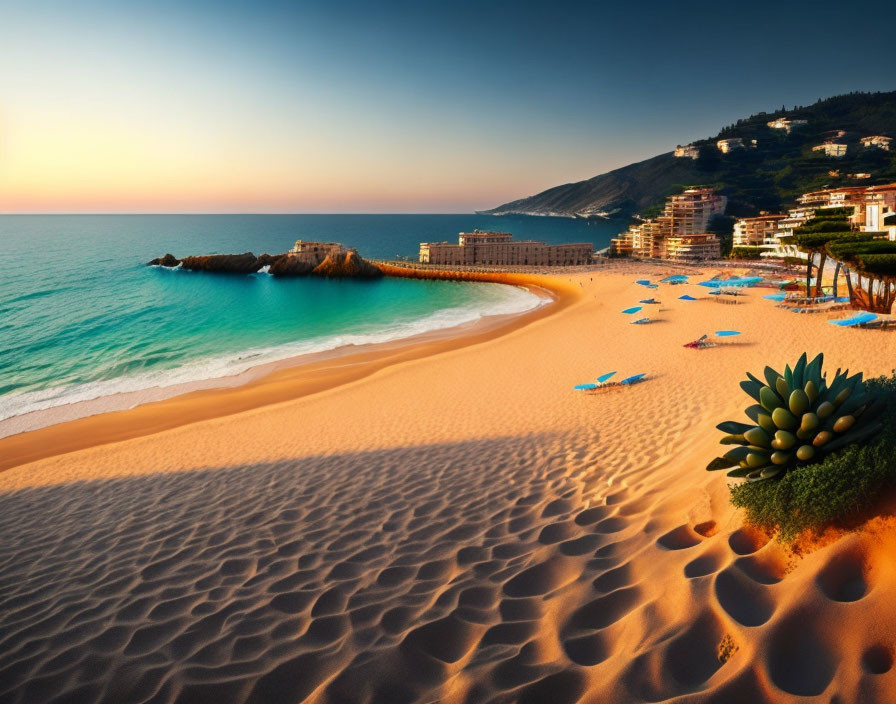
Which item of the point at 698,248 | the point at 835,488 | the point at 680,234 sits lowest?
the point at 835,488

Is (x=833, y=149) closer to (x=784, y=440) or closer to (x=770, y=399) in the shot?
(x=770, y=399)

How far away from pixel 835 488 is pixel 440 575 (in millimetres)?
3200

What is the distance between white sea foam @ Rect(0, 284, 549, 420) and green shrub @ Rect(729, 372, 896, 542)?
23626 mm

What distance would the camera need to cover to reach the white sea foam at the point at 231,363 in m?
20.2

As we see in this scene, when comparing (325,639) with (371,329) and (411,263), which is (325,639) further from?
(411,263)

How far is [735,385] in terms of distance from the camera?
502 inches

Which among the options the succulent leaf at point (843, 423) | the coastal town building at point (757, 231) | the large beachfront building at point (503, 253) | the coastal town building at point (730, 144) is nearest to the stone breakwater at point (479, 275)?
the large beachfront building at point (503, 253)

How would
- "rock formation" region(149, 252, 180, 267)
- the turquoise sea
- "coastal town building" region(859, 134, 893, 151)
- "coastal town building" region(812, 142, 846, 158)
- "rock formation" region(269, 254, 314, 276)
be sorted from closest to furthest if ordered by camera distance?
the turquoise sea
"rock formation" region(269, 254, 314, 276)
"rock formation" region(149, 252, 180, 267)
"coastal town building" region(859, 134, 893, 151)
"coastal town building" region(812, 142, 846, 158)

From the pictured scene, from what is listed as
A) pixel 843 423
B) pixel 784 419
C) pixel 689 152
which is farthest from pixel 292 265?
pixel 689 152

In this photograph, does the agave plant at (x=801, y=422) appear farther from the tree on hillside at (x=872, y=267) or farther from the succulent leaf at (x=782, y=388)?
the tree on hillside at (x=872, y=267)

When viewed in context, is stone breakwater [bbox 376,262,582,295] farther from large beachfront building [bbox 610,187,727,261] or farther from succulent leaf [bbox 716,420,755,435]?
succulent leaf [bbox 716,420,755,435]

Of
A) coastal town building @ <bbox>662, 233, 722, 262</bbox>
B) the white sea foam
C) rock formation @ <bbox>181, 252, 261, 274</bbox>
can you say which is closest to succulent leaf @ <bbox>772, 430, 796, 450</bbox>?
the white sea foam

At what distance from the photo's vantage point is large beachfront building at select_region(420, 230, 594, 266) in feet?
242

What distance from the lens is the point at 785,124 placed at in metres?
168
